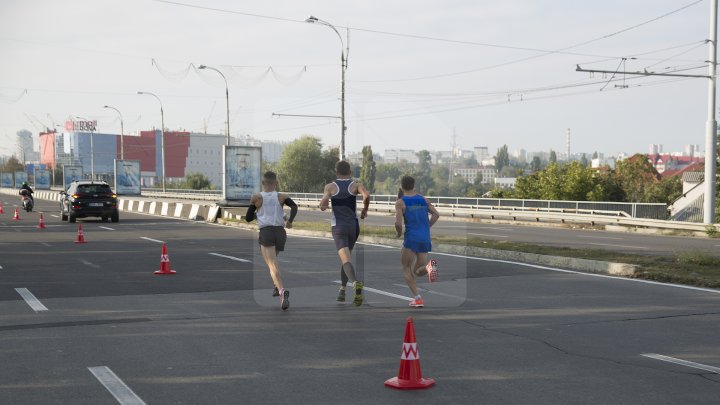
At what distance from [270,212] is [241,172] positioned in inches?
1035

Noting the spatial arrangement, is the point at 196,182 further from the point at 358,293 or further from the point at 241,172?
the point at 358,293

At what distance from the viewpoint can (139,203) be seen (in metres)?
47.2

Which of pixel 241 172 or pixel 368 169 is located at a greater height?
pixel 368 169

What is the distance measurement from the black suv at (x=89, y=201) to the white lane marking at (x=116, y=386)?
27.5m

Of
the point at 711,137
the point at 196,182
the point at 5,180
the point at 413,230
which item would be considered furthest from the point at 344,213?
the point at 5,180

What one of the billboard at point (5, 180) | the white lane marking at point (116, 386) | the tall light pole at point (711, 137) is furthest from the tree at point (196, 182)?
the white lane marking at point (116, 386)

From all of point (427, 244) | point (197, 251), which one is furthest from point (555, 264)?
point (197, 251)

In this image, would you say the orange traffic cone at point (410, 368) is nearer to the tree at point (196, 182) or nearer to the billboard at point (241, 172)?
the billboard at point (241, 172)

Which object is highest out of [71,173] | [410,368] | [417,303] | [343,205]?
[71,173]

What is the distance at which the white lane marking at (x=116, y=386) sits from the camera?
18.2 ft

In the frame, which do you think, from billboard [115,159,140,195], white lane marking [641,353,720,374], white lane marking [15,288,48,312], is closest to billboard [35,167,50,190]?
billboard [115,159,140,195]

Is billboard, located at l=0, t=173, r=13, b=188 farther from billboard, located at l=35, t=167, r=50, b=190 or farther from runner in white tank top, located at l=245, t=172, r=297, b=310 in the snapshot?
runner in white tank top, located at l=245, t=172, r=297, b=310

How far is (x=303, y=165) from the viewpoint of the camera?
4584 inches

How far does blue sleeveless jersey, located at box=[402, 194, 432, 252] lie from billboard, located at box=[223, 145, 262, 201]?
26.4m
